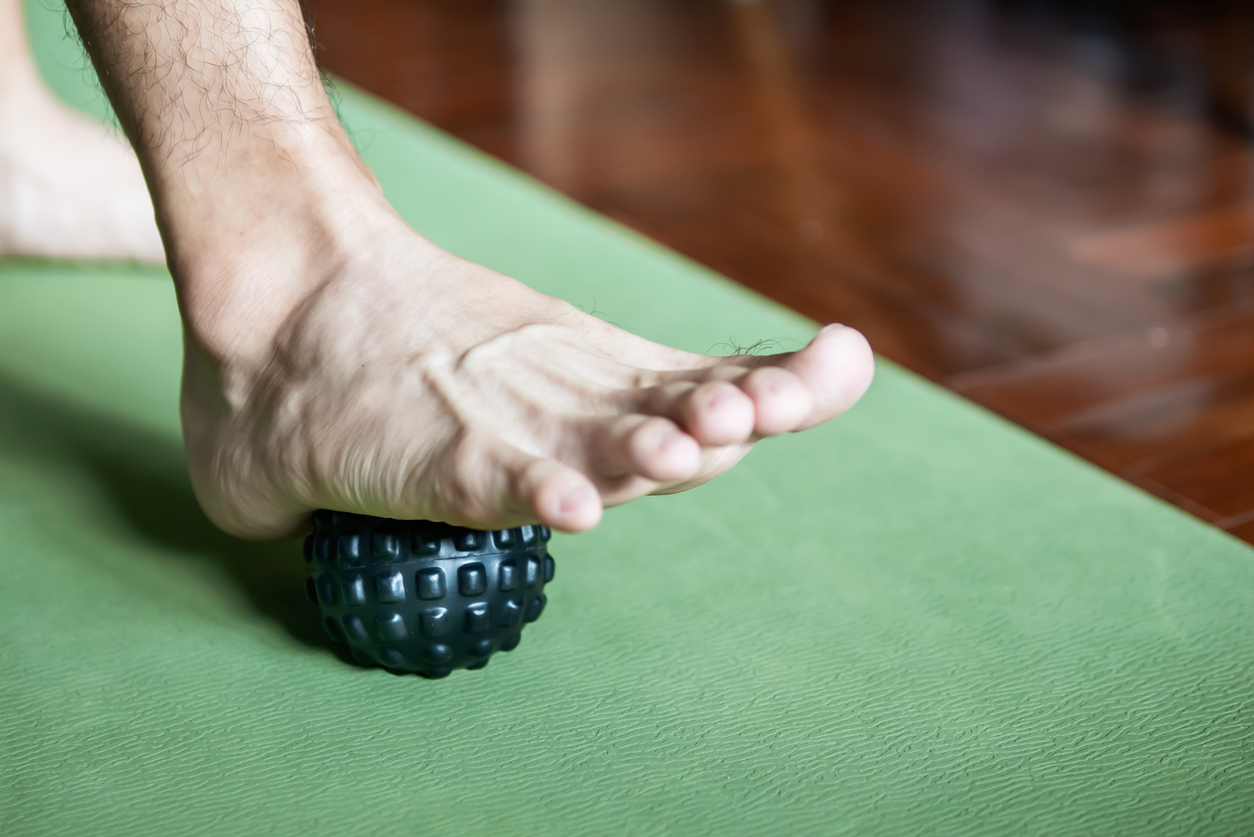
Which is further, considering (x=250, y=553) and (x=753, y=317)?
(x=753, y=317)

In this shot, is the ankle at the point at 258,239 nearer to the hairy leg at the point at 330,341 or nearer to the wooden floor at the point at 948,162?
the hairy leg at the point at 330,341

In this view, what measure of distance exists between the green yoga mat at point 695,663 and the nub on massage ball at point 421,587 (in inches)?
1.4

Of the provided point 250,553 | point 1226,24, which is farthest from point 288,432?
point 1226,24

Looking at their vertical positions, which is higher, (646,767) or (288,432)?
(288,432)

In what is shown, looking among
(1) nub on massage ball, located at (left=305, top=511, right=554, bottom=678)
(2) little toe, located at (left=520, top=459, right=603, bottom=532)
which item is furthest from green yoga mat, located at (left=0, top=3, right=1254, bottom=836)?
(2) little toe, located at (left=520, top=459, right=603, bottom=532)

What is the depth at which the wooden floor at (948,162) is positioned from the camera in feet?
3.93

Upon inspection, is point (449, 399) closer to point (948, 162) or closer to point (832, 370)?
point (832, 370)

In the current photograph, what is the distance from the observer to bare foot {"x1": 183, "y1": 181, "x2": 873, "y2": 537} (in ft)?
1.95

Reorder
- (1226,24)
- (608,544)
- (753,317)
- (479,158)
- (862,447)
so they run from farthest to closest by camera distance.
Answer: (1226,24) < (479,158) < (753,317) < (862,447) < (608,544)

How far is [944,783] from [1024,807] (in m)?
0.04

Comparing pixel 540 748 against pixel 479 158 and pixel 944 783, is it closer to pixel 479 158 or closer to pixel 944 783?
pixel 944 783

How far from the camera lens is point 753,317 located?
4.11 feet

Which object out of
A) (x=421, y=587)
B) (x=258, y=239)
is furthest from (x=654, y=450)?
(x=258, y=239)

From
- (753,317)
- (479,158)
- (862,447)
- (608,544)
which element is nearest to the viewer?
(608,544)
